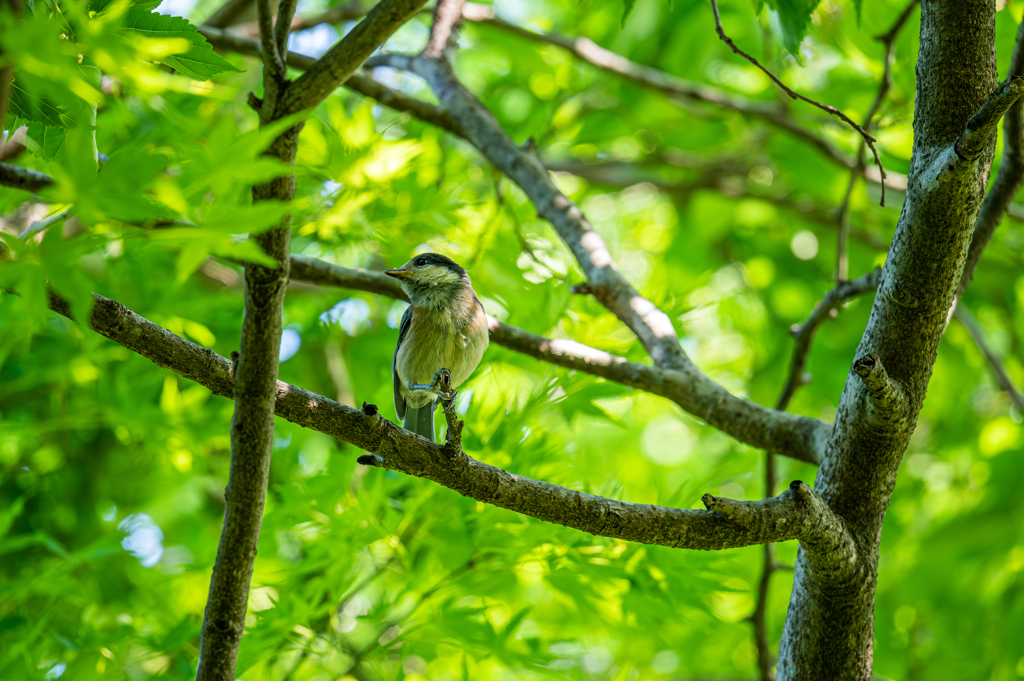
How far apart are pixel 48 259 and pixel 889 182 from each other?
3.61 metres

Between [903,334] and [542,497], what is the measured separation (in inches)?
39.3

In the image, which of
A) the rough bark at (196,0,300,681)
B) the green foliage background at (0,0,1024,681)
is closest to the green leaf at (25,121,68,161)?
the green foliage background at (0,0,1024,681)

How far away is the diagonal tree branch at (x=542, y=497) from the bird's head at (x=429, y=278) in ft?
4.30

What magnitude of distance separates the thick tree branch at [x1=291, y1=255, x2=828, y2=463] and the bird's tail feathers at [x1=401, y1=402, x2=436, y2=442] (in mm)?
499

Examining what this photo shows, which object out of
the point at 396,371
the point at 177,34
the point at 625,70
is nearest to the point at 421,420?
the point at 396,371

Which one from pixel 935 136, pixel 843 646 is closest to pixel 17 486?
pixel 843 646

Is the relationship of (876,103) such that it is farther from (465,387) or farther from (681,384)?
(465,387)

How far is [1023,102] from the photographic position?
2.10 m

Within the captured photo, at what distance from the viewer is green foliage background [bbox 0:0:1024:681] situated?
2146 mm

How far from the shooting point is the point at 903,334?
1.84m

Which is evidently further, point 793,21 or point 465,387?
point 465,387

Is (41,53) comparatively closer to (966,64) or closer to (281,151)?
(281,151)

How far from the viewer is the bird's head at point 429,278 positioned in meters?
3.01

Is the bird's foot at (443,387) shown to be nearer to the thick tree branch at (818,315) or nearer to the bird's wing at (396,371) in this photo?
the bird's wing at (396,371)
